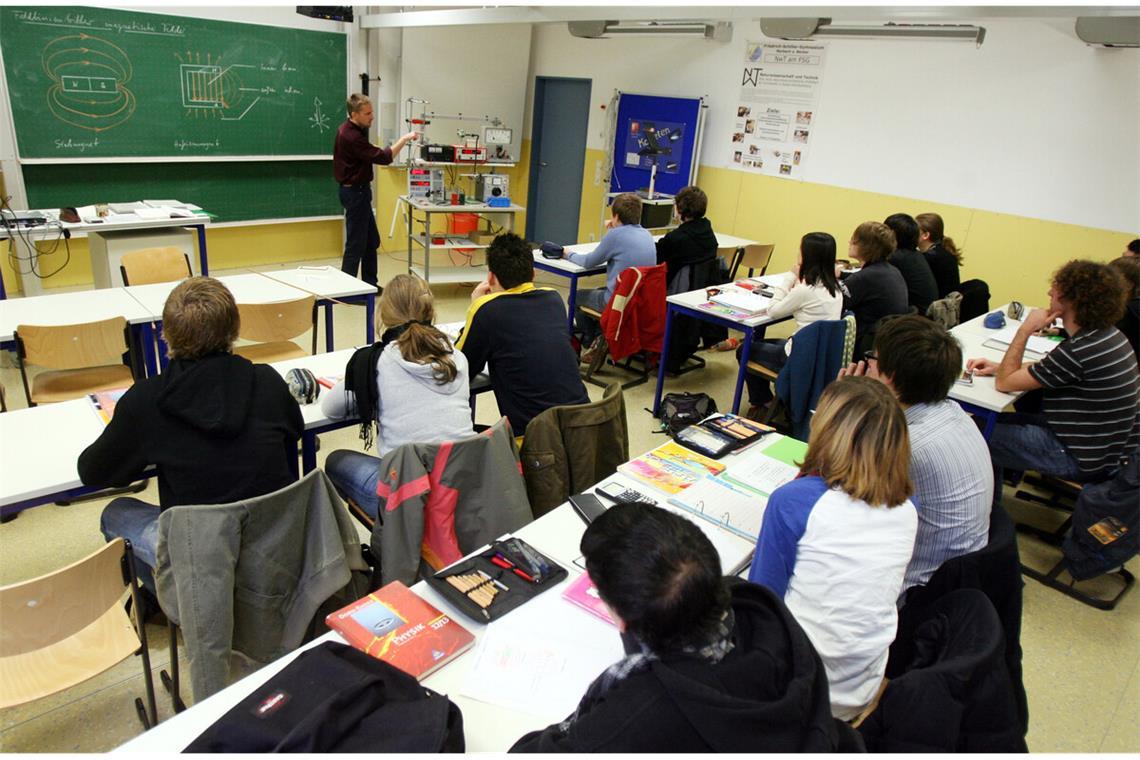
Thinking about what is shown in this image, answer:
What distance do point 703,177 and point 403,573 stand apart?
19.1ft

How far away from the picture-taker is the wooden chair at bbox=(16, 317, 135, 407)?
2834 mm

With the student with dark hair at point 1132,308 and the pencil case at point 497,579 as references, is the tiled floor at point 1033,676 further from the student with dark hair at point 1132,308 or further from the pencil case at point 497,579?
the pencil case at point 497,579

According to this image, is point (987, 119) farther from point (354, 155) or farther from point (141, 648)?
point (141, 648)

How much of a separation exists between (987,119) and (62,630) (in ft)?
19.9

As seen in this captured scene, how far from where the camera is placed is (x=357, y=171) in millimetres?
5598

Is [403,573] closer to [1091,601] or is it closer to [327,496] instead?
[327,496]

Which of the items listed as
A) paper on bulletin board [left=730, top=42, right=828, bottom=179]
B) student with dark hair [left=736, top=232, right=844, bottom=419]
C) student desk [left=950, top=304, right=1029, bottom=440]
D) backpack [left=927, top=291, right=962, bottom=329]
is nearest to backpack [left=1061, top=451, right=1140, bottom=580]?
student desk [left=950, top=304, right=1029, bottom=440]

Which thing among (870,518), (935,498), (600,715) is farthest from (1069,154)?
(600,715)

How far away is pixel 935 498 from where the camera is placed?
1866mm

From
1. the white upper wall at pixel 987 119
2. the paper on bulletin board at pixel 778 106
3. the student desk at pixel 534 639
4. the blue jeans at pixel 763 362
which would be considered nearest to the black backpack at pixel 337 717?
the student desk at pixel 534 639

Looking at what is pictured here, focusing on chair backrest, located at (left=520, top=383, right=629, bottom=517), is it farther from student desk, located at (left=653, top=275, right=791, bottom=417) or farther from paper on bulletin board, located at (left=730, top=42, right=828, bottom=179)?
paper on bulletin board, located at (left=730, top=42, right=828, bottom=179)

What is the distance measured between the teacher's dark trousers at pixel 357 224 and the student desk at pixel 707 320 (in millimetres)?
2644

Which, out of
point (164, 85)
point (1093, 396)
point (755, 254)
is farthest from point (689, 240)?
point (164, 85)

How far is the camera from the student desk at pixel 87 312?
314 cm
